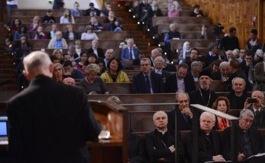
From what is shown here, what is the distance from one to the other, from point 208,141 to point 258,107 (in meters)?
1.54

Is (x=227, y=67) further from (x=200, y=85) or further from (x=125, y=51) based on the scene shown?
(x=125, y=51)

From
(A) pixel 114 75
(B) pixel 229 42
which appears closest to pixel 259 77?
(A) pixel 114 75

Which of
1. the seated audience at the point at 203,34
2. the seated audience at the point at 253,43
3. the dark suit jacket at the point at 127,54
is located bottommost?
the dark suit jacket at the point at 127,54

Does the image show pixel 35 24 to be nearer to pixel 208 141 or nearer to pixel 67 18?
pixel 67 18

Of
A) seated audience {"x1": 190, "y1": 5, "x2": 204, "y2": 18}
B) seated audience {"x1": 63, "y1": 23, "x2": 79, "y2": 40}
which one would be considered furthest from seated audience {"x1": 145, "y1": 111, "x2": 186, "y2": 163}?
seated audience {"x1": 190, "y1": 5, "x2": 204, "y2": 18}

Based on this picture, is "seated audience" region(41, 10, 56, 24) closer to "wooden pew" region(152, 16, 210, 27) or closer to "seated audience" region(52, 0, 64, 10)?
"seated audience" region(52, 0, 64, 10)

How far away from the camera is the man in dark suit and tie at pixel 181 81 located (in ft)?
32.4

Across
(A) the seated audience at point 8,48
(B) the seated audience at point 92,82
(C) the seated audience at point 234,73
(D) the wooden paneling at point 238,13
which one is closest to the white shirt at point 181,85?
(C) the seated audience at point 234,73

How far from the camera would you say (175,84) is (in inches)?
395

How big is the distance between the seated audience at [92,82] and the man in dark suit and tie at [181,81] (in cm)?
116

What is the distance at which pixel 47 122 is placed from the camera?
3982 millimetres

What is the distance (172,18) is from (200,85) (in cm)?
803

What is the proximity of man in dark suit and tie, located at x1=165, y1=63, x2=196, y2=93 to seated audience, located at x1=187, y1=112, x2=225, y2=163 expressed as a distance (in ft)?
9.38

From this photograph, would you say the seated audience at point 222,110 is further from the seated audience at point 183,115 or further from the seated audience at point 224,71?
the seated audience at point 224,71
